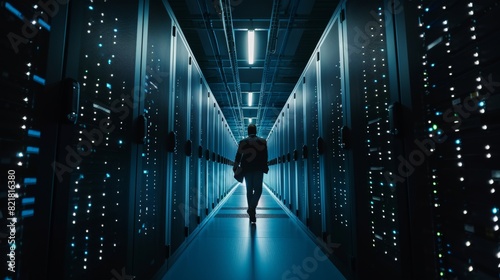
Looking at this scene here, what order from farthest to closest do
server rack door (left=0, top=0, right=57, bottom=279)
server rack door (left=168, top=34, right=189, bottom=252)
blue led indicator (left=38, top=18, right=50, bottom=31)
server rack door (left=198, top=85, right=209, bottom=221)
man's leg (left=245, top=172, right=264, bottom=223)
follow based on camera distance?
man's leg (left=245, top=172, right=264, bottom=223) < server rack door (left=198, top=85, right=209, bottom=221) < server rack door (left=168, top=34, right=189, bottom=252) < blue led indicator (left=38, top=18, right=50, bottom=31) < server rack door (left=0, top=0, right=57, bottom=279)

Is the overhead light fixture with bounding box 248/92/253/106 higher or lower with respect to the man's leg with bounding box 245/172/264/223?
higher

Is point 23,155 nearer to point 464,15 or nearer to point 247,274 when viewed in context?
point 464,15

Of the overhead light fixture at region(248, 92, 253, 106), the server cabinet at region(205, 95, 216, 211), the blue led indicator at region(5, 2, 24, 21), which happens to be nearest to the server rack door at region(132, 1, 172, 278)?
the blue led indicator at region(5, 2, 24, 21)

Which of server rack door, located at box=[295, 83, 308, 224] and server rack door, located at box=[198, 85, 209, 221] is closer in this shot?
server rack door, located at box=[295, 83, 308, 224]

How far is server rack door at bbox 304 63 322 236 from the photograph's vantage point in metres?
2.59

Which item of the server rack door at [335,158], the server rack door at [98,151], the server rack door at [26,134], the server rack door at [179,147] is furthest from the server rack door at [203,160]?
the server rack door at [26,134]

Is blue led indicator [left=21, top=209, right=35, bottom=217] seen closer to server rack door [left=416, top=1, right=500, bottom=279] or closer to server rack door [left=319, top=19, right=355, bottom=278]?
server rack door [left=416, top=1, right=500, bottom=279]

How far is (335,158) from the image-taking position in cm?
200

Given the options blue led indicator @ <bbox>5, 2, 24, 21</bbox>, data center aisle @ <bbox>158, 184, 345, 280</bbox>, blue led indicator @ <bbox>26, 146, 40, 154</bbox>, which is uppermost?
blue led indicator @ <bbox>5, 2, 24, 21</bbox>

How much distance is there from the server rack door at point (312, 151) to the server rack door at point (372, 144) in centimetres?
91

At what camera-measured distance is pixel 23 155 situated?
70 cm

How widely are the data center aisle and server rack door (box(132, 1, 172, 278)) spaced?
1.17ft

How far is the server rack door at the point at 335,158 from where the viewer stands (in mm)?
1778

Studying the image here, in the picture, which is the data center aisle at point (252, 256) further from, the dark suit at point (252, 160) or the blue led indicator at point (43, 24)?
the blue led indicator at point (43, 24)
